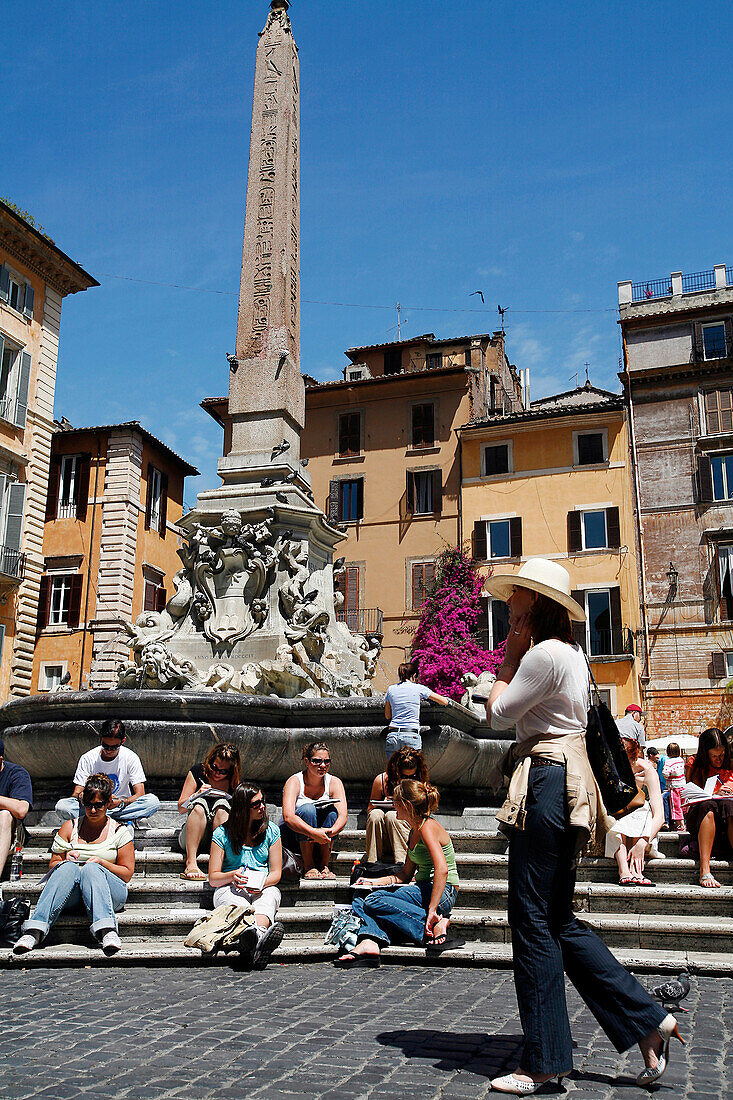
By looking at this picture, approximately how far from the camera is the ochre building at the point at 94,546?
32094 mm

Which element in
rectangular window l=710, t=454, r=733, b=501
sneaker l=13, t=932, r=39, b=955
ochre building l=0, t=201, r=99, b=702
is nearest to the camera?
sneaker l=13, t=932, r=39, b=955

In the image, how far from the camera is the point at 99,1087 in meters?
3.09

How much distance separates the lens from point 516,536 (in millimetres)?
32562

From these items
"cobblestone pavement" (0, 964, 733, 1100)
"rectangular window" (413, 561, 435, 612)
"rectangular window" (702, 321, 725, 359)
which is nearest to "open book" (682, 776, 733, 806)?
"cobblestone pavement" (0, 964, 733, 1100)

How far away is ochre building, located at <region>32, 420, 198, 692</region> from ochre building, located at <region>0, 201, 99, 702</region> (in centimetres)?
573

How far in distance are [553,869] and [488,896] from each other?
10.1 feet

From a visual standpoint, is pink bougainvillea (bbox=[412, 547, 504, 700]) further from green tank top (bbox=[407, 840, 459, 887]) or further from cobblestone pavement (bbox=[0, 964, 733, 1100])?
cobblestone pavement (bbox=[0, 964, 733, 1100])

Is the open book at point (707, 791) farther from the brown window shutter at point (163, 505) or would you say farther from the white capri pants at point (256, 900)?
the brown window shutter at point (163, 505)

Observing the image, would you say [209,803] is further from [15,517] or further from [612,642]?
[612,642]

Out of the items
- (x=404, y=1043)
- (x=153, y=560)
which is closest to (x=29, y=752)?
(x=404, y=1043)

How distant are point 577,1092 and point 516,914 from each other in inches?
21.7

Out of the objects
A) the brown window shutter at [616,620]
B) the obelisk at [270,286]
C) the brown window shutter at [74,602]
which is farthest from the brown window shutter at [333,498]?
the obelisk at [270,286]

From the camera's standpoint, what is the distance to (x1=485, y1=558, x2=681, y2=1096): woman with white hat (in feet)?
10.6

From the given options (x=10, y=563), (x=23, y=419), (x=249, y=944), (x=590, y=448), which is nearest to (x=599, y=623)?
(x=590, y=448)
